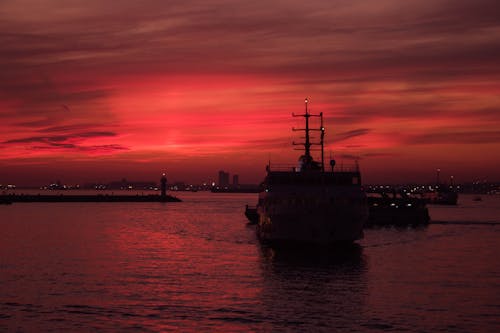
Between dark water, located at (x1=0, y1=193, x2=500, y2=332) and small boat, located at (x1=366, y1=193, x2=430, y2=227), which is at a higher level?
small boat, located at (x1=366, y1=193, x2=430, y2=227)

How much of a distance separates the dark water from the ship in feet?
5.68

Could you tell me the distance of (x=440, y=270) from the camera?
158 feet

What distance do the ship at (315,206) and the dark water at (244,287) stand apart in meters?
1.73

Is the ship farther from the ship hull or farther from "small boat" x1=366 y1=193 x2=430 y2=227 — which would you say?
"small boat" x1=366 y1=193 x2=430 y2=227

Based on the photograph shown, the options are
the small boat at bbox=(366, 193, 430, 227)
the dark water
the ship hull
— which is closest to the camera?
the dark water

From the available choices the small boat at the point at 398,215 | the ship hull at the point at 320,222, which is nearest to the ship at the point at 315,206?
the ship hull at the point at 320,222

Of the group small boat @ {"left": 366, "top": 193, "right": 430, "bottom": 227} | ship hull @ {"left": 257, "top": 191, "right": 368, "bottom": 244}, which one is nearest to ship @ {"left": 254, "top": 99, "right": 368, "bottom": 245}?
ship hull @ {"left": 257, "top": 191, "right": 368, "bottom": 244}

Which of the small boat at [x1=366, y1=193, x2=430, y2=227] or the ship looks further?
the small boat at [x1=366, y1=193, x2=430, y2=227]

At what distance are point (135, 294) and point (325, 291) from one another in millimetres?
10074

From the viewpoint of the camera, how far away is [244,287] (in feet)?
129

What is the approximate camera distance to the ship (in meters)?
58.0

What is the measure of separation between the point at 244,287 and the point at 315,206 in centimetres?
1944

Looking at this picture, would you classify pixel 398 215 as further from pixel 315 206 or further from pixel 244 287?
pixel 244 287

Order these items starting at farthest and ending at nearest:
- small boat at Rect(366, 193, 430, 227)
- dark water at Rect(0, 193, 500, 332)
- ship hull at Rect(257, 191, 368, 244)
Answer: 1. small boat at Rect(366, 193, 430, 227)
2. ship hull at Rect(257, 191, 368, 244)
3. dark water at Rect(0, 193, 500, 332)
